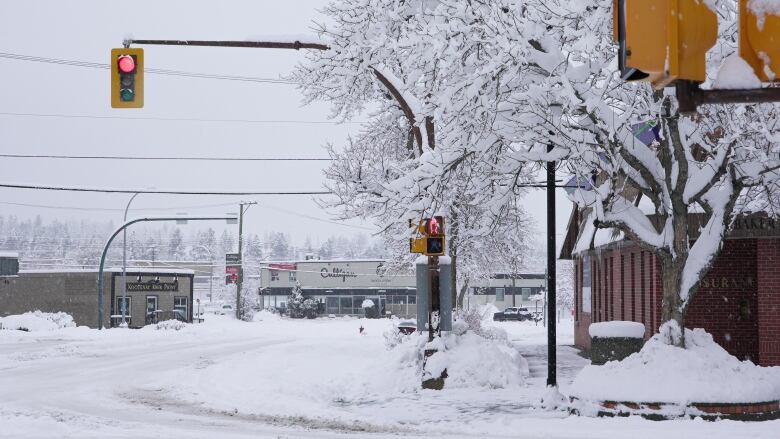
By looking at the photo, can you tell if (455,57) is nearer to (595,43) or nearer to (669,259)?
(595,43)

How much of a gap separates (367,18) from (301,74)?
21.2 ft

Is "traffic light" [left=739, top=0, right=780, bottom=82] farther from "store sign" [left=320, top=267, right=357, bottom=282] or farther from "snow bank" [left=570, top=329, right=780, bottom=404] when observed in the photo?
"store sign" [left=320, top=267, right=357, bottom=282]

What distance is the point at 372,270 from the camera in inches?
3688

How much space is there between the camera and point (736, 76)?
315 cm

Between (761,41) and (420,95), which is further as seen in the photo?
(420,95)

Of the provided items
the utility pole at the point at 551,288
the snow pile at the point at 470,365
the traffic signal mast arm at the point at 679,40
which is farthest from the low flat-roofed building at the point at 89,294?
the traffic signal mast arm at the point at 679,40

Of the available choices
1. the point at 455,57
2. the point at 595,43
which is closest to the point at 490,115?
the point at 455,57

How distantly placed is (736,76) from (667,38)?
462 mm

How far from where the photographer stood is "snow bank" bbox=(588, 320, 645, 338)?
16.8 m

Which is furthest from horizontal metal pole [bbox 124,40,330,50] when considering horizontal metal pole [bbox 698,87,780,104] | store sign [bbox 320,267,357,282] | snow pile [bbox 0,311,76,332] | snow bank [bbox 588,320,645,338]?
store sign [bbox 320,267,357,282]

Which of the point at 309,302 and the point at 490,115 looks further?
the point at 309,302

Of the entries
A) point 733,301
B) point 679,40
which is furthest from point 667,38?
point 733,301

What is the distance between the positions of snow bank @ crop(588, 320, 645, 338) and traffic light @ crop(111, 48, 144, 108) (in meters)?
9.74

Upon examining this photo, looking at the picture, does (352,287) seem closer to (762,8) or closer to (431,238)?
(431,238)
